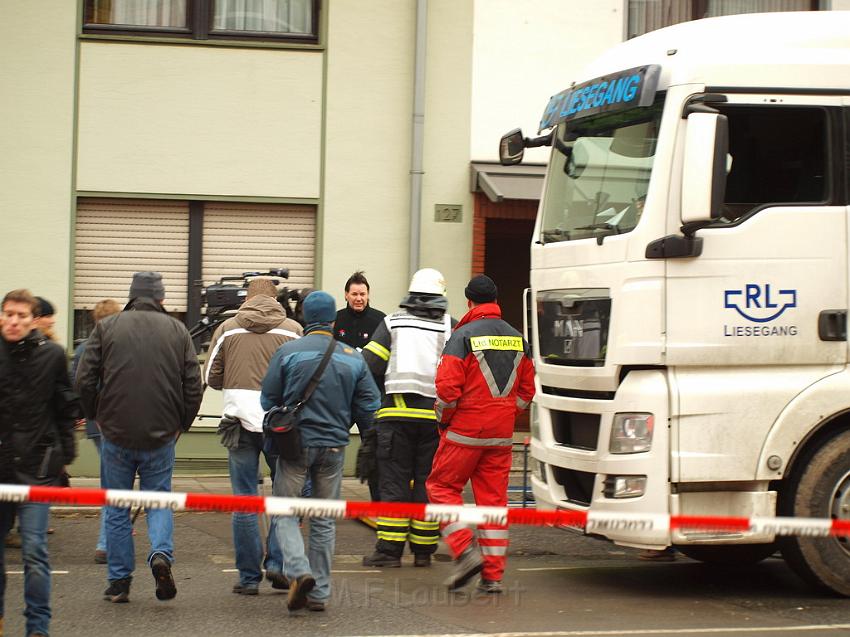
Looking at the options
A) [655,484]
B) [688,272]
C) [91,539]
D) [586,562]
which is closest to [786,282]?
[688,272]

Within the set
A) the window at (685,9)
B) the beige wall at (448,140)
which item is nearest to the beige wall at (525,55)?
the beige wall at (448,140)

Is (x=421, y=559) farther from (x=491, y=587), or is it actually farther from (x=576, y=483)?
(x=576, y=483)

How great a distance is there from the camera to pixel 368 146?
13.3 meters

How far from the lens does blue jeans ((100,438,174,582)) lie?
23.6 feet

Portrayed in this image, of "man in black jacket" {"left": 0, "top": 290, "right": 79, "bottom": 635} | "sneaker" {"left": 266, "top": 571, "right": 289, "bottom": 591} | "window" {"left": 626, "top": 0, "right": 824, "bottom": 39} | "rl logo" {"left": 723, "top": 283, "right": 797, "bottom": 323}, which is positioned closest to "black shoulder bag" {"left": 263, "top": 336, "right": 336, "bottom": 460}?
"sneaker" {"left": 266, "top": 571, "right": 289, "bottom": 591}

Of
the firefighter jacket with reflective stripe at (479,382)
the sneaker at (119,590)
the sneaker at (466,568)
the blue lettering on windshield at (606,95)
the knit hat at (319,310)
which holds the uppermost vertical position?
the blue lettering on windshield at (606,95)

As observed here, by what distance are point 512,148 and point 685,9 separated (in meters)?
6.10

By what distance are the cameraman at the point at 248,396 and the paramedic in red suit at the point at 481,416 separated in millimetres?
1077

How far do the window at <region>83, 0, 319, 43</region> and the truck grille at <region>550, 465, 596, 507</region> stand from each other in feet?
22.4

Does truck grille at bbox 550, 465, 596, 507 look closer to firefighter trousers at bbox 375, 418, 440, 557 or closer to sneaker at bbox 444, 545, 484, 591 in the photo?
sneaker at bbox 444, 545, 484, 591

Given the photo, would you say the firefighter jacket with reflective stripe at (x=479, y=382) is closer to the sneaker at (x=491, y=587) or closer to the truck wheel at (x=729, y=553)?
the sneaker at (x=491, y=587)

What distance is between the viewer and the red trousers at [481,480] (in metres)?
7.79

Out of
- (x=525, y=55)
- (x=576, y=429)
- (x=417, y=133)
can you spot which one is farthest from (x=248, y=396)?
(x=525, y=55)

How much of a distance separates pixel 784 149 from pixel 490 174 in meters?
5.74
